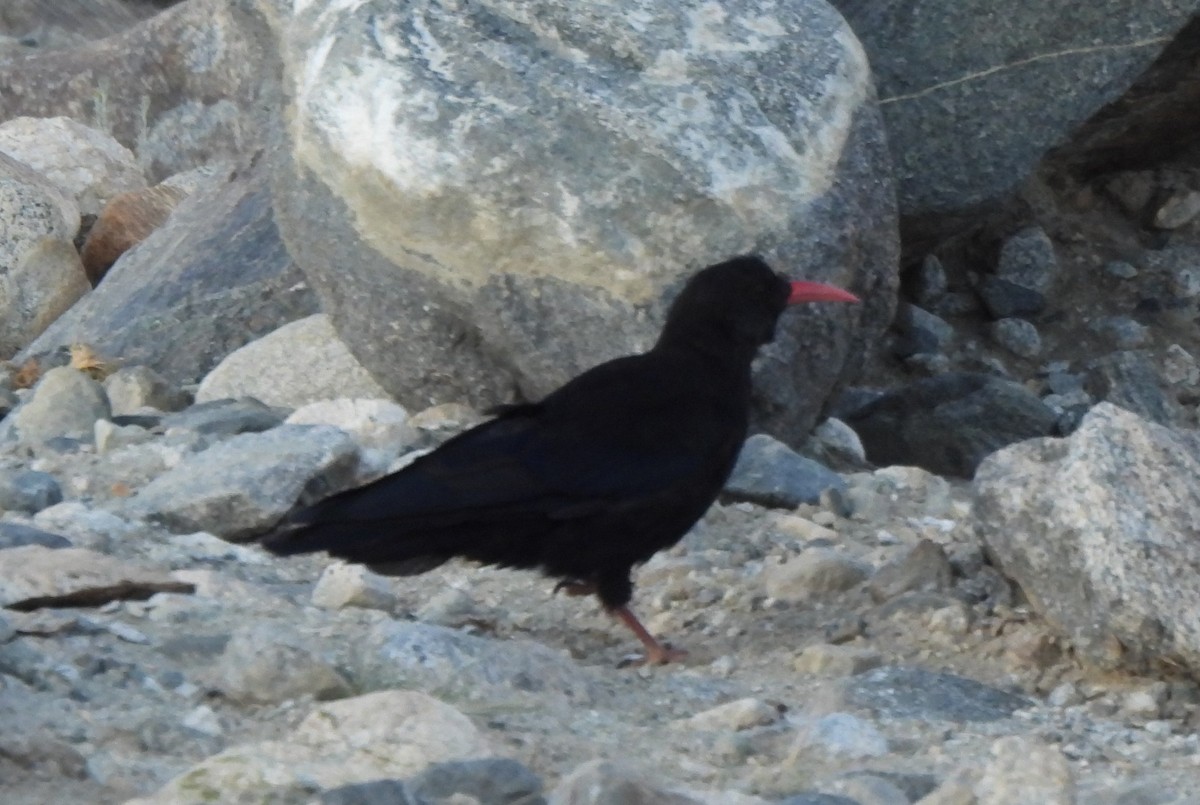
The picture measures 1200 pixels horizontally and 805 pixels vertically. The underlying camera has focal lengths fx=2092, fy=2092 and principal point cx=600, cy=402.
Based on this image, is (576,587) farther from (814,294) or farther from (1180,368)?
(1180,368)

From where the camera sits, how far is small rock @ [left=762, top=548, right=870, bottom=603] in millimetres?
→ 5227

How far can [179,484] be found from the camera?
5.78 m

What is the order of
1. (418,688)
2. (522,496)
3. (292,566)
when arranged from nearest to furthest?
(418,688)
(522,496)
(292,566)

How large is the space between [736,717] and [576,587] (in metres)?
1.11

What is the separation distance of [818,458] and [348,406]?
158 centimetres

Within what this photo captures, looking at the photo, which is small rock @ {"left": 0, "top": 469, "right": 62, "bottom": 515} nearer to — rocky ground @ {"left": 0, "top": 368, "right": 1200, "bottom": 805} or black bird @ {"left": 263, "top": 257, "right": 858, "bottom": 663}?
rocky ground @ {"left": 0, "top": 368, "right": 1200, "bottom": 805}

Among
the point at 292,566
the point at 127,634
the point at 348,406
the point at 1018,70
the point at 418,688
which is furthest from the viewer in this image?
the point at 1018,70

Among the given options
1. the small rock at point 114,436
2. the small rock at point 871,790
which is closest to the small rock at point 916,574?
the small rock at point 871,790

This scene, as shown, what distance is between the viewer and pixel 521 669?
4.21 meters

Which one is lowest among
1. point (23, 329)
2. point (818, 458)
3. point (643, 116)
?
point (23, 329)

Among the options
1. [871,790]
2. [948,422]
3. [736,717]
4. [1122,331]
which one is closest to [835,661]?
[736,717]

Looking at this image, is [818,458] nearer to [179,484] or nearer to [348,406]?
[348,406]

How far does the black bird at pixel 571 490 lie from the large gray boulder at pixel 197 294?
348cm

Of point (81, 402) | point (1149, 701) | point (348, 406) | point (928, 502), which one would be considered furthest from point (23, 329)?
point (1149, 701)
